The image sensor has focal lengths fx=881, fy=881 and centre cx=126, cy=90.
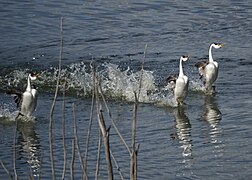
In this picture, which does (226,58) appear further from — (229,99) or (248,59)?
(229,99)

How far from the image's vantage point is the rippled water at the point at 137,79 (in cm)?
1135

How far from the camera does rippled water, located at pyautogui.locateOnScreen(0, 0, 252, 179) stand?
37.2ft

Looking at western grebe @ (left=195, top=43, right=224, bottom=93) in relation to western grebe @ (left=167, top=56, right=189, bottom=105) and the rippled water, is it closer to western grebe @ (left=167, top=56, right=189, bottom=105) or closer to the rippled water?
the rippled water

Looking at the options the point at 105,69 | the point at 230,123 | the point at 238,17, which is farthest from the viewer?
the point at 238,17

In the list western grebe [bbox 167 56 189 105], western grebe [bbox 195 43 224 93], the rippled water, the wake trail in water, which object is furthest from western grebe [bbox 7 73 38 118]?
western grebe [bbox 195 43 224 93]

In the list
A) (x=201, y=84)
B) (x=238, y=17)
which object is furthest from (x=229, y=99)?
(x=238, y=17)

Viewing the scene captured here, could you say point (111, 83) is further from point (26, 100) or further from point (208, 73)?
point (26, 100)

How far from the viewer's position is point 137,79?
1680 centimetres

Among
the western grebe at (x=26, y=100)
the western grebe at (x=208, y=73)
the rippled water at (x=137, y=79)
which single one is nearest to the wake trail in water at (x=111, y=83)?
the rippled water at (x=137, y=79)

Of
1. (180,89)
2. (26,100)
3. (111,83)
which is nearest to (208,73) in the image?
(180,89)

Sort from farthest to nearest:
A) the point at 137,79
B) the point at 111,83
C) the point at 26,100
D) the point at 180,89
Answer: the point at 137,79 → the point at 111,83 → the point at 180,89 → the point at 26,100

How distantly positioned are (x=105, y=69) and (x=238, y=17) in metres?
6.93

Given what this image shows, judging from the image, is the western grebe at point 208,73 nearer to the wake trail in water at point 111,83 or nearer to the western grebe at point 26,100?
the wake trail in water at point 111,83

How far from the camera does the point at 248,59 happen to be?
18.9 m
